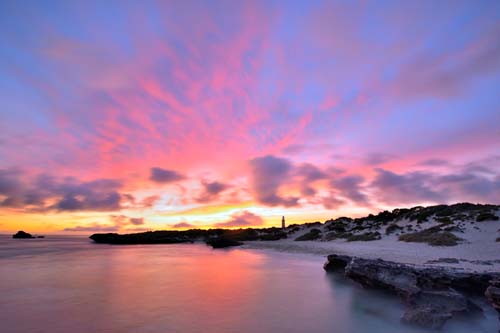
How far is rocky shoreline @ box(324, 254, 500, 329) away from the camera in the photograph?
7.86 m

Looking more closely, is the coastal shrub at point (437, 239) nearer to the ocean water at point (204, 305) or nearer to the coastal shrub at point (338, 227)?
the ocean water at point (204, 305)

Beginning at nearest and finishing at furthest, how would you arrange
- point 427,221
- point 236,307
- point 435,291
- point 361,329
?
point 361,329 < point 435,291 < point 236,307 < point 427,221

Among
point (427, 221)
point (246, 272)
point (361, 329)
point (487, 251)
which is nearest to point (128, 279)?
point (246, 272)

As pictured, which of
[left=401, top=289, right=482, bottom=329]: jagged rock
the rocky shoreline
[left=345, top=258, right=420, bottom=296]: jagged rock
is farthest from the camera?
[left=345, top=258, right=420, bottom=296]: jagged rock

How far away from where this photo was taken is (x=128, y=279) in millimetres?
17266

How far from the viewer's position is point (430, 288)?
9.27 m

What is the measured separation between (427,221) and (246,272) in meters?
28.8

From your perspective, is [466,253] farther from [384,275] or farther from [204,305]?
[204,305]

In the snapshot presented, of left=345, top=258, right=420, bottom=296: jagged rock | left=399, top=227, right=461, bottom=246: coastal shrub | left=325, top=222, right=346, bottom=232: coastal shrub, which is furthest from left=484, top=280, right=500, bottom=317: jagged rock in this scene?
left=325, top=222, right=346, bottom=232: coastal shrub

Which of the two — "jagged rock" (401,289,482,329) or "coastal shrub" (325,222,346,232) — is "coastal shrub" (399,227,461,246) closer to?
"jagged rock" (401,289,482,329)

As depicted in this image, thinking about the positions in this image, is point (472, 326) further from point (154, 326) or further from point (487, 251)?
point (487, 251)

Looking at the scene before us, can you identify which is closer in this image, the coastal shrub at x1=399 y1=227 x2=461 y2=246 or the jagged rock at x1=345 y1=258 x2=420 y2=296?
the jagged rock at x1=345 y1=258 x2=420 y2=296

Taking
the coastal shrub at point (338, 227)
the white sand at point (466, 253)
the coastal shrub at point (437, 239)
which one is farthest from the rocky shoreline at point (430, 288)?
the coastal shrub at point (338, 227)

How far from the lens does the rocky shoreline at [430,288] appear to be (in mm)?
7856
